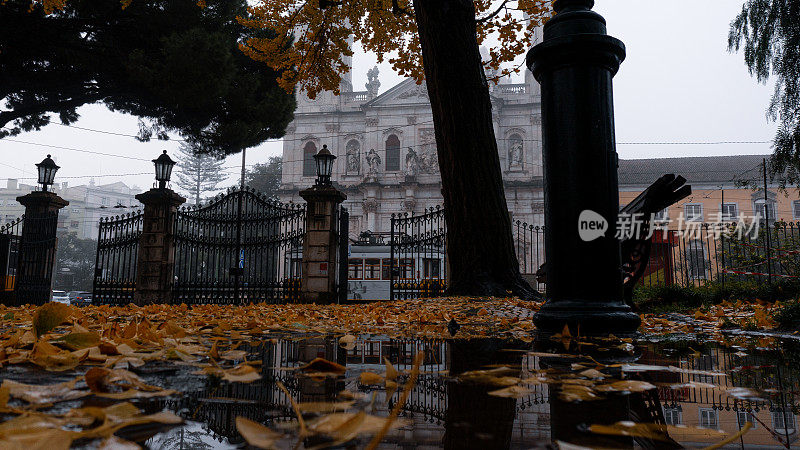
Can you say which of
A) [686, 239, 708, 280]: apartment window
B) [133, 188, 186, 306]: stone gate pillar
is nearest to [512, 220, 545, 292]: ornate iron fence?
[686, 239, 708, 280]: apartment window

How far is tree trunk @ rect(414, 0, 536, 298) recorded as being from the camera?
19.2ft

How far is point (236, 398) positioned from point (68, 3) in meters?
14.2

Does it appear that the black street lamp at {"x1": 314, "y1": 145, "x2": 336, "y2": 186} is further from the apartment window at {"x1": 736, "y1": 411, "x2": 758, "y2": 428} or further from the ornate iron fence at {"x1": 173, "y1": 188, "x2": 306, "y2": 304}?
the apartment window at {"x1": 736, "y1": 411, "x2": 758, "y2": 428}

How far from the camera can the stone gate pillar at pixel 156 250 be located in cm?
1113

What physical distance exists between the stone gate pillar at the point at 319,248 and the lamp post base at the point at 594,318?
28.5ft

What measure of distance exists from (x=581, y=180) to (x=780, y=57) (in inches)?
459

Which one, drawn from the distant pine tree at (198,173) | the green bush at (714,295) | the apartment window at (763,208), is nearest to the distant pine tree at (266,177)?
the distant pine tree at (198,173)

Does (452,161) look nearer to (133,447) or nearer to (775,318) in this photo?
(775,318)

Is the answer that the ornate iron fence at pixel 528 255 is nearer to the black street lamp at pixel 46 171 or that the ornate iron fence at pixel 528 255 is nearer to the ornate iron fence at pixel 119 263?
the ornate iron fence at pixel 119 263

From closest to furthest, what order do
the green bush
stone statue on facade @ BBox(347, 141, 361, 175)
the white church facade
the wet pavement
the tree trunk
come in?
the wet pavement
the tree trunk
the green bush
the white church facade
stone statue on facade @ BBox(347, 141, 361, 175)

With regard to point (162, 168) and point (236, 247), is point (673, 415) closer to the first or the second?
point (236, 247)

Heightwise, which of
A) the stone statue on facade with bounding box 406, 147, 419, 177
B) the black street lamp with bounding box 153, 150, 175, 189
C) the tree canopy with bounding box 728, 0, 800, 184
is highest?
the stone statue on facade with bounding box 406, 147, 419, 177

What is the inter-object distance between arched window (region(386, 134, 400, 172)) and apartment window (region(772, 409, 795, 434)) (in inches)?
1347

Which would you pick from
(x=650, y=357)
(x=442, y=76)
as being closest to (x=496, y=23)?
Result: (x=442, y=76)
